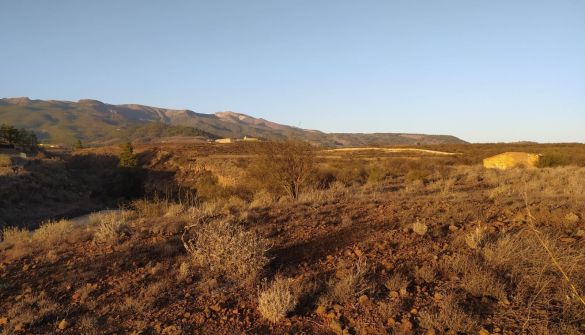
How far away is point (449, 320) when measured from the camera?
3906 mm

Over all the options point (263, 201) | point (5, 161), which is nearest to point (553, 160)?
point (263, 201)

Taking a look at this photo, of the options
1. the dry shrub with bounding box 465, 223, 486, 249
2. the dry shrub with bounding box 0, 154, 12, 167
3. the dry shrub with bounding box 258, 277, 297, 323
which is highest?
the dry shrub with bounding box 465, 223, 486, 249

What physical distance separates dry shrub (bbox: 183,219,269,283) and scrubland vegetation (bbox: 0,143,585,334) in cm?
2

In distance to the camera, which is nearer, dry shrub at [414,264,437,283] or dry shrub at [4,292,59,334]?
dry shrub at [4,292,59,334]

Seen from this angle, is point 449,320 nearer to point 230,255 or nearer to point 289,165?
point 230,255

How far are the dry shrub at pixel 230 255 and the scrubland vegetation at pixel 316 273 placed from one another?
0.07 ft

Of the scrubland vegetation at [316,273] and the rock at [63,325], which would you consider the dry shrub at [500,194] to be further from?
the rock at [63,325]

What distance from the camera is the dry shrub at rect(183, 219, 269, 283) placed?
228 inches

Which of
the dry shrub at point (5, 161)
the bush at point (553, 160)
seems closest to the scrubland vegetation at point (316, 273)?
the bush at point (553, 160)

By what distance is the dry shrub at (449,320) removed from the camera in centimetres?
382

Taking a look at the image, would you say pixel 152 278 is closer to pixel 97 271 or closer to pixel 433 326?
pixel 97 271

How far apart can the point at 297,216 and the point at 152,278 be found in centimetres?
377

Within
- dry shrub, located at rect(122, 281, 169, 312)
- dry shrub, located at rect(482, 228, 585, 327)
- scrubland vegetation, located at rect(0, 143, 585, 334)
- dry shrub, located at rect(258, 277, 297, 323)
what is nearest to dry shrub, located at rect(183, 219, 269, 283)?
scrubland vegetation, located at rect(0, 143, 585, 334)

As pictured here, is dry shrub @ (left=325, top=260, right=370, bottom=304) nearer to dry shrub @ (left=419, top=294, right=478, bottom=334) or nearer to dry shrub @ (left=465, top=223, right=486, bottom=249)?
dry shrub @ (left=419, top=294, right=478, bottom=334)
